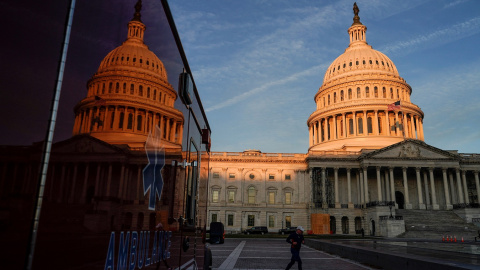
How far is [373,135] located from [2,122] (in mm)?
78128

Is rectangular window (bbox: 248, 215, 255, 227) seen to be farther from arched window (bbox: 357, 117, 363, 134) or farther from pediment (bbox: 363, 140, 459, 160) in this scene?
arched window (bbox: 357, 117, 363, 134)

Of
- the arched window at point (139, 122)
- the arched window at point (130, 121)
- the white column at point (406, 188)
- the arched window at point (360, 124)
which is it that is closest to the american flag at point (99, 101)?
the arched window at point (130, 121)

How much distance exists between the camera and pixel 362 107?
76.6m

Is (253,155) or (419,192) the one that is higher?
(253,155)

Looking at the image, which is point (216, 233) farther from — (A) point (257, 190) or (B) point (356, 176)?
(B) point (356, 176)

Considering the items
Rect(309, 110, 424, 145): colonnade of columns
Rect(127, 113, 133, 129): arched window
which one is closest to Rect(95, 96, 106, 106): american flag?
Rect(127, 113, 133, 129): arched window

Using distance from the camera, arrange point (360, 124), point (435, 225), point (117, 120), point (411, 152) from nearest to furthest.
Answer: point (117, 120) → point (435, 225) → point (411, 152) → point (360, 124)

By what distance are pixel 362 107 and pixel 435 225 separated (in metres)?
30.5

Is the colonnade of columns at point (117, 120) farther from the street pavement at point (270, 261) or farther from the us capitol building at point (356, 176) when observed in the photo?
the us capitol building at point (356, 176)

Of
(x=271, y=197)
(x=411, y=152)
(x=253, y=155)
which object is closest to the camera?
(x=411, y=152)

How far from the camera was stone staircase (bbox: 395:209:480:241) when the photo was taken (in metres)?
49.1

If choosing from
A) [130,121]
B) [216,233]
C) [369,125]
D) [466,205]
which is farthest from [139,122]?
[369,125]

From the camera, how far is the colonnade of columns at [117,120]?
273cm

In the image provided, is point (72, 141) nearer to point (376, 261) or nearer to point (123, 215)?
point (123, 215)
